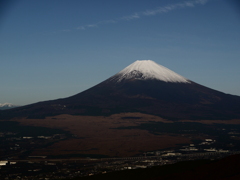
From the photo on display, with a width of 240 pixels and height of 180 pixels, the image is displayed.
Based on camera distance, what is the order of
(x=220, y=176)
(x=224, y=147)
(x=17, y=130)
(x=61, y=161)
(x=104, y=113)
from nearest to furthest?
(x=220, y=176)
(x=61, y=161)
(x=224, y=147)
(x=17, y=130)
(x=104, y=113)

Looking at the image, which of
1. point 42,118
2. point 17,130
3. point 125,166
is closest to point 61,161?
point 125,166

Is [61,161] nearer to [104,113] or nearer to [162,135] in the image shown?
[162,135]

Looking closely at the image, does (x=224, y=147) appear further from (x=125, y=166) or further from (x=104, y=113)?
(x=104, y=113)

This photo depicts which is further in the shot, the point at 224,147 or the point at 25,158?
the point at 224,147

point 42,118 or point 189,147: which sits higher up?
point 42,118

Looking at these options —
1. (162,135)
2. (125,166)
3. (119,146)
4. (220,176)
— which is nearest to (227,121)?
(162,135)

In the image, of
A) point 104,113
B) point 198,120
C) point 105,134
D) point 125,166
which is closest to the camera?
point 125,166
